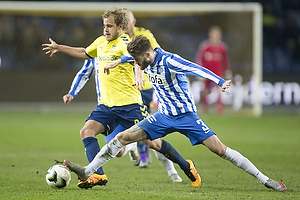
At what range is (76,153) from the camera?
888 cm

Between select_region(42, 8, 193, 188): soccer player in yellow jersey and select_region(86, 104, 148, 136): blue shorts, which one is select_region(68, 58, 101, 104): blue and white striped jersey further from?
select_region(86, 104, 148, 136): blue shorts

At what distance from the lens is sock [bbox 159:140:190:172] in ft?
19.3

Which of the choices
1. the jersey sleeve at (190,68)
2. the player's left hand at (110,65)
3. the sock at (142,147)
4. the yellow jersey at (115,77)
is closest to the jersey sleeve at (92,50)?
the yellow jersey at (115,77)

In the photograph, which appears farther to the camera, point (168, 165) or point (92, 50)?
point (168, 165)

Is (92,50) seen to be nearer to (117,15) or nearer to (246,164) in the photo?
(117,15)

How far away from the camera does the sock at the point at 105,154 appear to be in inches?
212

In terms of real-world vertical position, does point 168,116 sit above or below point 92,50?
below

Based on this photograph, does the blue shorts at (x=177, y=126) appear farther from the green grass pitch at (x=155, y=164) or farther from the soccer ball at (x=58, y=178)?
the soccer ball at (x=58, y=178)

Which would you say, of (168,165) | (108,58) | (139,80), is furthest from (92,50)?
(168,165)

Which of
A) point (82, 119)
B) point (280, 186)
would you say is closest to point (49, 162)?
point (280, 186)

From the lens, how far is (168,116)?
17.8 feet

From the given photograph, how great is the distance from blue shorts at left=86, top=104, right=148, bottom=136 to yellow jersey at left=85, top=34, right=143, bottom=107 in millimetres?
58

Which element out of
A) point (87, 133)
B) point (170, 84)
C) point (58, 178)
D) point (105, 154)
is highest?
point (170, 84)

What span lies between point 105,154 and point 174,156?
2.88 feet
